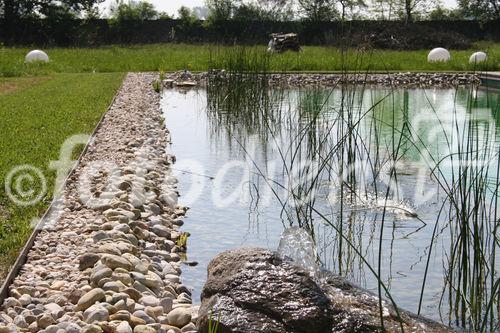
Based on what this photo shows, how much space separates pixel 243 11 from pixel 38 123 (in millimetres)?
13005

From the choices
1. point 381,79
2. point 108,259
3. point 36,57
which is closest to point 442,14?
point 381,79

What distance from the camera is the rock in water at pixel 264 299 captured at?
1.95 m

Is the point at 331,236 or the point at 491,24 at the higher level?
the point at 491,24

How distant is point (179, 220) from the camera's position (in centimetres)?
371

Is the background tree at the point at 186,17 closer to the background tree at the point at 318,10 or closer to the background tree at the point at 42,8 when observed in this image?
the background tree at the point at 42,8

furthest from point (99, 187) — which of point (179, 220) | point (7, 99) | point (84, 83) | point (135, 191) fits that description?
point (84, 83)

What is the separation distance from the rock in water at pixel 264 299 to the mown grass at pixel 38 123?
0.92m

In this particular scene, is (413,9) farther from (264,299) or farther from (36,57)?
(264,299)

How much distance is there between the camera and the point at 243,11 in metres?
18.5

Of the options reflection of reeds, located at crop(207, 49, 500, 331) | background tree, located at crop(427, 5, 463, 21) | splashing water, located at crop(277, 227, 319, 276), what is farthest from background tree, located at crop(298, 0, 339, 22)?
splashing water, located at crop(277, 227, 319, 276)

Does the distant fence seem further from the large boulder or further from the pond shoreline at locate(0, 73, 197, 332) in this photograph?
the large boulder

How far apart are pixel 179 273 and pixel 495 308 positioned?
125 cm

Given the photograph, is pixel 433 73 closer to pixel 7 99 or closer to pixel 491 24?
pixel 7 99

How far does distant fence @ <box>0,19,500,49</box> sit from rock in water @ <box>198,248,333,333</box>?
16639mm
